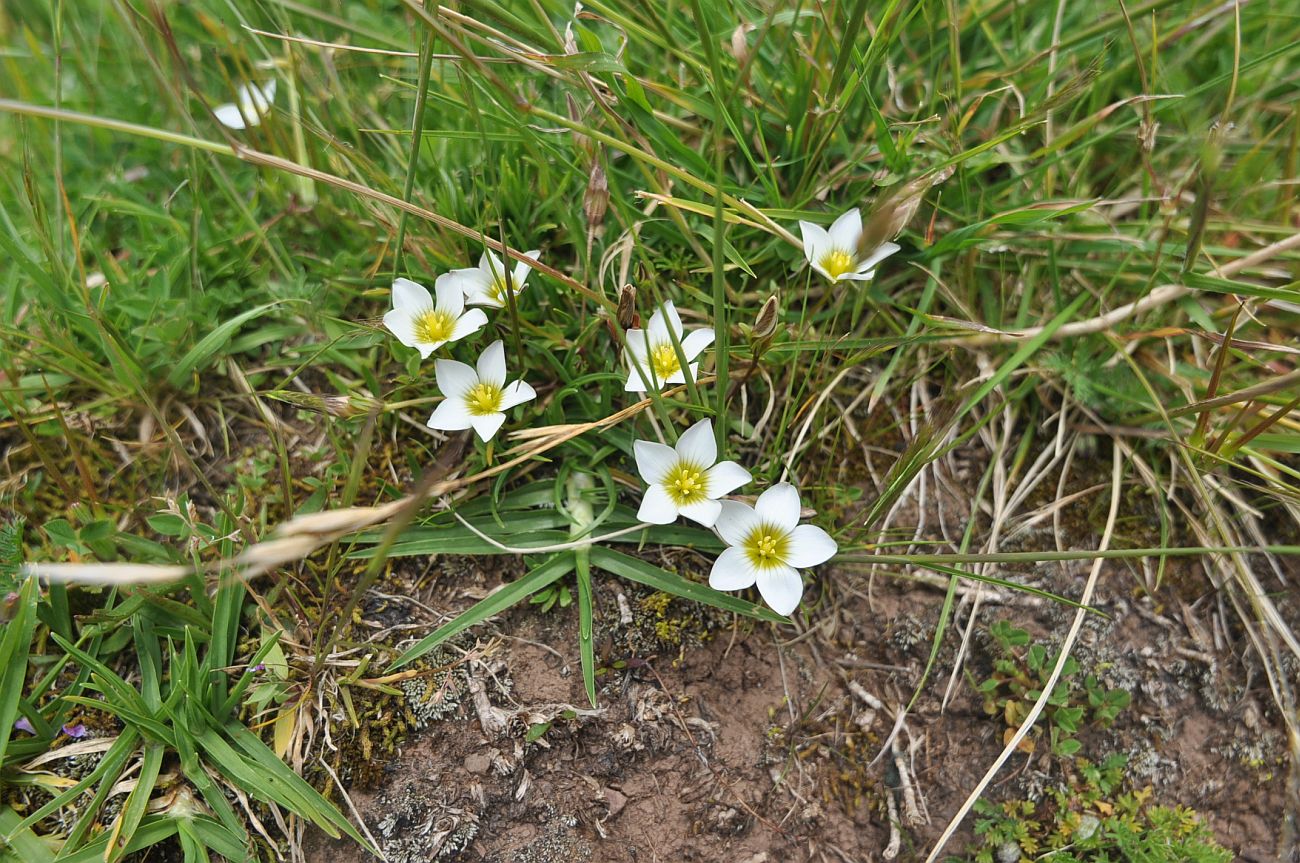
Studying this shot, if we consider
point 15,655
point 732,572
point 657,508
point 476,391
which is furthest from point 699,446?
point 15,655

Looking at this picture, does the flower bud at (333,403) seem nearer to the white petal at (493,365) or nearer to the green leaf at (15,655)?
the white petal at (493,365)

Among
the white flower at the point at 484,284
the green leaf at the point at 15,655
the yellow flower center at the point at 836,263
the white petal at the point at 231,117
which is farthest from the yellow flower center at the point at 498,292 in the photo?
the green leaf at the point at 15,655

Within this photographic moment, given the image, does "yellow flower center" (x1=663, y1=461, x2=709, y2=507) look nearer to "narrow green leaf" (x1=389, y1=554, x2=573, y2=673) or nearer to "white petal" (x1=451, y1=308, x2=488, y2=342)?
"narrow green leaf" (x1=389, y1=554, x2=573, y2=673)

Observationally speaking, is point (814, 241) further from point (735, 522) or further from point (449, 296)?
point (449, 296)

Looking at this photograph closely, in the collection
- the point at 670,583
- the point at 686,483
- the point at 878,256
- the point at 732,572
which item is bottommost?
the point at 670,583

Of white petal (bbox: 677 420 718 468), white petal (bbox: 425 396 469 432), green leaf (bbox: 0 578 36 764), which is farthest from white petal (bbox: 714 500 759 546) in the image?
green leaf (bbox: 0 578 36 764)
